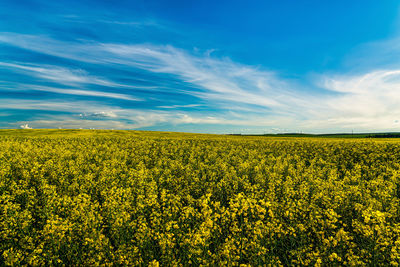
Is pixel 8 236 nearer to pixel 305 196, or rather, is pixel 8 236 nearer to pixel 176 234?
pixel 176 234

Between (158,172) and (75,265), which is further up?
(158,172)

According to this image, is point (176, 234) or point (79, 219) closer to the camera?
point (176, 234)

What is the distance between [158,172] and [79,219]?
19.7 feet

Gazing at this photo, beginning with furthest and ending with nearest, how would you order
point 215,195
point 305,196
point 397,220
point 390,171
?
point 390,171
point 215,195
point 305,196
point 397,220

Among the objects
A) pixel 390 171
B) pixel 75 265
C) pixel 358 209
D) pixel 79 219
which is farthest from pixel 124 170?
pixel 390 171

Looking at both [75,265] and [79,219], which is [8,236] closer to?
[79,219]

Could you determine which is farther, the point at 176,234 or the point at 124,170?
the point at 124,170

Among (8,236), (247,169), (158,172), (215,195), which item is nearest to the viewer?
(8,236)

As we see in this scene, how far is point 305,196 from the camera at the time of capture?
8664mm

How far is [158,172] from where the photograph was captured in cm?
1268

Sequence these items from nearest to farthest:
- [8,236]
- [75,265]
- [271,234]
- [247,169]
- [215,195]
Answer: [75,265], [271,234], [8,236], [215,195], [247,169]

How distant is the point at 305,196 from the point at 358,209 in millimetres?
1840

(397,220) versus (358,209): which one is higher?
(358,209)

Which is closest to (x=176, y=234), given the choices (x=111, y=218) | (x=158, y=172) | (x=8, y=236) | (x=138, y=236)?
(x=138, y=236)
